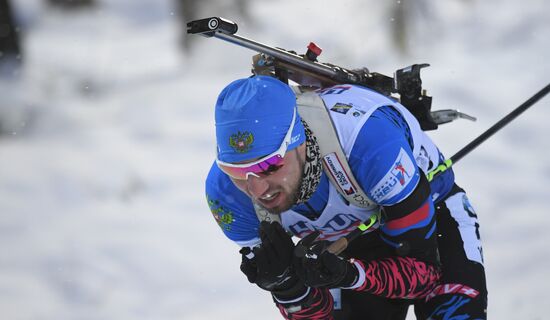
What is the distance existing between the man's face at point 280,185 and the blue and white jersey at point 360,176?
0.18 meters

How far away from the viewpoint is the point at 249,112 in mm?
2600

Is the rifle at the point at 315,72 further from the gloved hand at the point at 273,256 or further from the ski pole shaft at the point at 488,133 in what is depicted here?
the gloved hand at the point at 273,256

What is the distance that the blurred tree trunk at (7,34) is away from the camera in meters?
7.84

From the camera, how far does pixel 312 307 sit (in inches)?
118

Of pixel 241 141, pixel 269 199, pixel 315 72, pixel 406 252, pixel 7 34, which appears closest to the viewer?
pixel 241 141

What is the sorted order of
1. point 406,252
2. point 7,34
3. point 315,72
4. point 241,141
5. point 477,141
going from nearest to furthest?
1. point 241,141
2. point 406,252
3. point 315,72
4. point 477,141
5. point 7,34

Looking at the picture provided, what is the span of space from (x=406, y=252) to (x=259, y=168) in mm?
656

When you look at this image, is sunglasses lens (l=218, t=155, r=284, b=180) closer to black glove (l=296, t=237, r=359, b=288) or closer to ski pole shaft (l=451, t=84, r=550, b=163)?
black glove (l=296, t=237, r=359, b=288)

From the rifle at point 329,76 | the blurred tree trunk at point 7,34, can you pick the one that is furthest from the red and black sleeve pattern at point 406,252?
the blurred tree trunk at point 7,34

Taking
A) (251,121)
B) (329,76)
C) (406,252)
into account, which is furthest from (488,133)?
(251,121)

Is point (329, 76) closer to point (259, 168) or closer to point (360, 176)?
point (360, 176)

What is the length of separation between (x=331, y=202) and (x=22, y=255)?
11.2ft

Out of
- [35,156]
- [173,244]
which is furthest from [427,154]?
[35,156]

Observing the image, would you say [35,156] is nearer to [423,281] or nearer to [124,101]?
[124,101]
